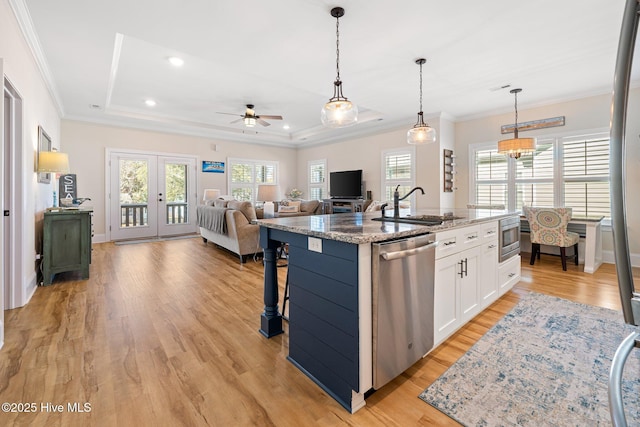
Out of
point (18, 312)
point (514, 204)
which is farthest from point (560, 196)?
point (18, 312)

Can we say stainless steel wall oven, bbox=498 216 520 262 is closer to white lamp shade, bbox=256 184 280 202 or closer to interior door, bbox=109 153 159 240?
white lamp shade, bbox=256 184 280 202

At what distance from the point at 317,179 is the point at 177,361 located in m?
7.27

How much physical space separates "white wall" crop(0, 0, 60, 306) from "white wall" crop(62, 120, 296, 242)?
263cm

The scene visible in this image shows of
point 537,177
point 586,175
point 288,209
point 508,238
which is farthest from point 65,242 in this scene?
point 586,175

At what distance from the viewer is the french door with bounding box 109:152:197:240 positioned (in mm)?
6848

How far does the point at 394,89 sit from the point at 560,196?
3.18m

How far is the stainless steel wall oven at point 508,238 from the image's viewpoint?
10.1 feet

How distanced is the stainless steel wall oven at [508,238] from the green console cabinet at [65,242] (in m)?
4.69

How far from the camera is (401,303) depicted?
1.84 metres

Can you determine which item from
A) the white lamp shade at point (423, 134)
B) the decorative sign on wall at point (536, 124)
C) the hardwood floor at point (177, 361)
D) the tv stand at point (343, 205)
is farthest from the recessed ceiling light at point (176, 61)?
the decorative sign on wall at point (536, 124)

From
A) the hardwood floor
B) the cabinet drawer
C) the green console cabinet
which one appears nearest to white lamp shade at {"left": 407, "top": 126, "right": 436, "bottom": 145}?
the cabinet drawer

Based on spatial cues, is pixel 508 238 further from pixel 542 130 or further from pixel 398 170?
pixel 398 170

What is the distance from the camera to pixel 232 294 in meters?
3.41

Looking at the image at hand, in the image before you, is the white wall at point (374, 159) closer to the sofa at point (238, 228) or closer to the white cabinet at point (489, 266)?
the white cabinet at point (489, 266)
